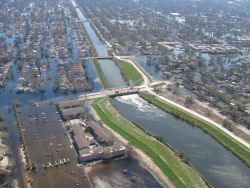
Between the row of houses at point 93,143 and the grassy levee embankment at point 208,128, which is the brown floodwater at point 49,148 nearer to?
the row of houses at point 93,143

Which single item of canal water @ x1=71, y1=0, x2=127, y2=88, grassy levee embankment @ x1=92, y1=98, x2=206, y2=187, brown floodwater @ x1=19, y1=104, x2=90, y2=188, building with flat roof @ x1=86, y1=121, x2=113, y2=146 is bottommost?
canal water @ x1=71, y1=0, x2=127, y2=88

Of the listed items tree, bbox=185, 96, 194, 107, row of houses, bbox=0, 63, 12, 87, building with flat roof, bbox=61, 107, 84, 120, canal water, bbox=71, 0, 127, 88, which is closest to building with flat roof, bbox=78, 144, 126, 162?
building with flat roof, bbox=61, 107, 84, 120

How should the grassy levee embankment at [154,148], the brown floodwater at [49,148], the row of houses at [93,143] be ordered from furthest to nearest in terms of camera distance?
the row of houses at [93,143]
the grassy levee embankment at [154,148]
the brown floodwater at [49,148]

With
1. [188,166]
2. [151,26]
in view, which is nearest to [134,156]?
[188,166]

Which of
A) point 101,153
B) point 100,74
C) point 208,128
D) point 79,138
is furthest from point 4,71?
point 208,128

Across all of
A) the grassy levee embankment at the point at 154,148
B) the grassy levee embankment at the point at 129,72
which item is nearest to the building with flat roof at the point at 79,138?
the grassy levee embankment at the point at 154,148

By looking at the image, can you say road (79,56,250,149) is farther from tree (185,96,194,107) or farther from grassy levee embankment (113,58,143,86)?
tree (185,96,194,107)
